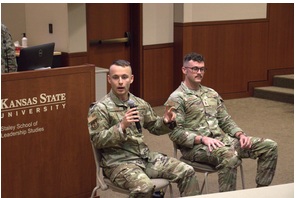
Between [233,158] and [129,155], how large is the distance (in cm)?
74

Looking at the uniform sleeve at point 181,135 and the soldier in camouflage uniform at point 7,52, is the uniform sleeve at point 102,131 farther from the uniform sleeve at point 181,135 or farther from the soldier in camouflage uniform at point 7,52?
the soldier in camouflage uniform at point 7,52

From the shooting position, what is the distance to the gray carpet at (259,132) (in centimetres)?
377

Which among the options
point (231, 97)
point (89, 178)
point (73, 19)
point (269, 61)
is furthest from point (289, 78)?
point (89, 178)

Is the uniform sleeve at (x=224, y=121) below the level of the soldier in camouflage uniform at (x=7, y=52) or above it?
below

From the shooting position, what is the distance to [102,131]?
2.43 meters

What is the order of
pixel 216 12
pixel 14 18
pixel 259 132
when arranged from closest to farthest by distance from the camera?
pixel 259 132 < pixel 14 18 < pixel 216 12

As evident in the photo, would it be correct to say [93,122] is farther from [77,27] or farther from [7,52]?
[77,27]

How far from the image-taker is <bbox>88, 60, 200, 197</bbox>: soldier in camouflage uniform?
241 cm

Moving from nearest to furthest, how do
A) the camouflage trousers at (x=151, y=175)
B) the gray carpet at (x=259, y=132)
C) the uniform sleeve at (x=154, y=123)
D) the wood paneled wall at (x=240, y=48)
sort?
the camouflage trousers at (x=151, y=175), the uniform sleeve at (x=154, y=123), the gray carpet at (x=259, y=132), the wood paneled wall at (x=240, y=48)

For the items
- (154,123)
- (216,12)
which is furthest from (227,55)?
(154,123)

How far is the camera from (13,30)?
582cm

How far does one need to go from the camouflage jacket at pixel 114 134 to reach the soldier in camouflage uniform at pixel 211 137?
34 centimetres

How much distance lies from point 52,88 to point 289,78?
17.5 ft

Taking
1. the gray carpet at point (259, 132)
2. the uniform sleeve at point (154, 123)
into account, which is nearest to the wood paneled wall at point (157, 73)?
the gray carpet at point (259, 132)
